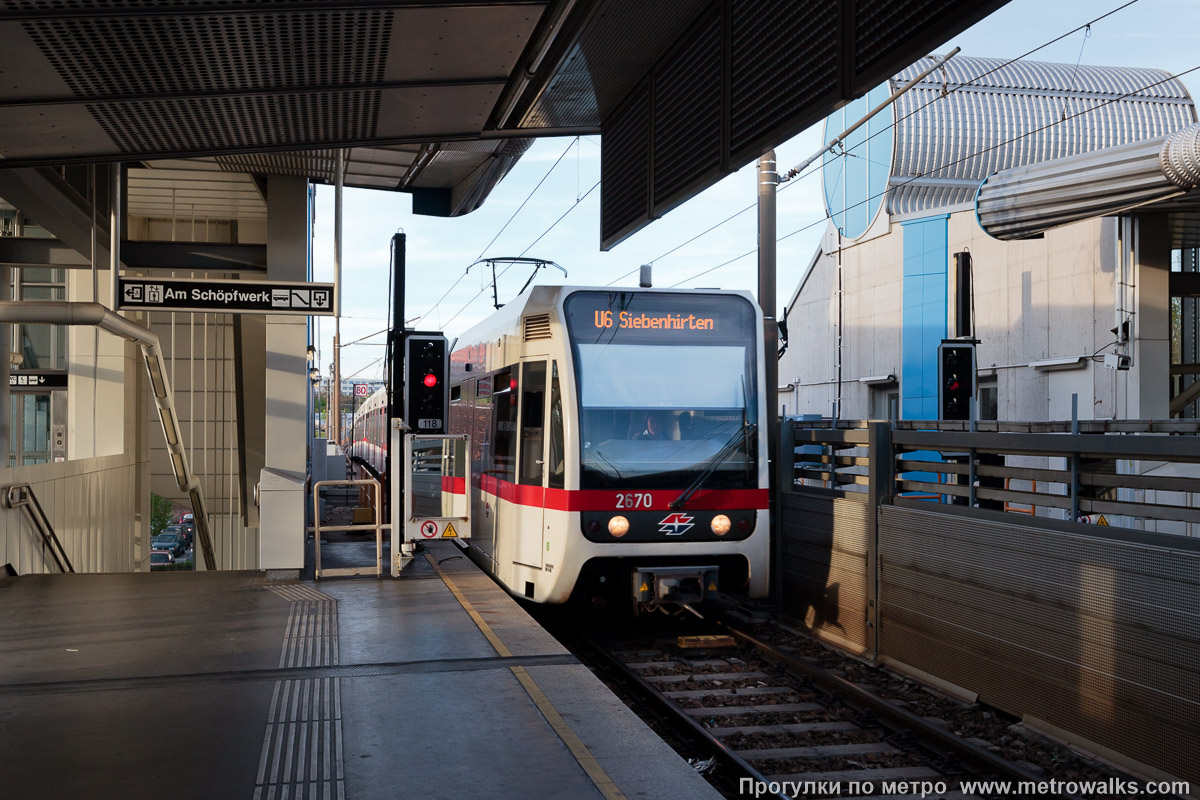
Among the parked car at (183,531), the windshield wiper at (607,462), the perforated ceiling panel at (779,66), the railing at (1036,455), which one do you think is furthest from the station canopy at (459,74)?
the parked car at (183,531)

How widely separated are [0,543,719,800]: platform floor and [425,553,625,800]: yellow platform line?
0.01 meters

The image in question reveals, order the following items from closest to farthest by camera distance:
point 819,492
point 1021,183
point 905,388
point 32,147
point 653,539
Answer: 1. point 32,147
2. point 653,539
3. point 819,492
4. point 1021,183
5. point 905,388

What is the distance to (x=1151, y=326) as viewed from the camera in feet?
63.9

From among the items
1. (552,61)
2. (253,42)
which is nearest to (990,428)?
(552,61)

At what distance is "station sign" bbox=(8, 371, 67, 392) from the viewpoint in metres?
17.1

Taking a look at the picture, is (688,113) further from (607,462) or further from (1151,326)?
(1151,326)

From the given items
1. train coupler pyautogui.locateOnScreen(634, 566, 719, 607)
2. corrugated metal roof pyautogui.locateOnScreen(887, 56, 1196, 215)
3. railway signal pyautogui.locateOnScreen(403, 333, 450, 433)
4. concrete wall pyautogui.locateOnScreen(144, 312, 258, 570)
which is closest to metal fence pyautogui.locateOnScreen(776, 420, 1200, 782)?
train coupler pyautogui.locateOnScreen(634, 566, 719, 607)

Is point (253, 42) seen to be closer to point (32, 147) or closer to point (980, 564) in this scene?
point (32, 147)

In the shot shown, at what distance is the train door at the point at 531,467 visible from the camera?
9.80 metres

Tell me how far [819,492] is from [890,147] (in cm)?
2113

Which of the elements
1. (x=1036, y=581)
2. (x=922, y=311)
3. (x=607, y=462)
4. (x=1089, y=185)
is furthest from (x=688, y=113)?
(x=922, y=311)

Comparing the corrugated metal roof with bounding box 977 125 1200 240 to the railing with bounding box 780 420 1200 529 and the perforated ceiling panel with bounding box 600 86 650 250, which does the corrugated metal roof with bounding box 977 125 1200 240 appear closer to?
the railing with bounding box 780 420 1200 529

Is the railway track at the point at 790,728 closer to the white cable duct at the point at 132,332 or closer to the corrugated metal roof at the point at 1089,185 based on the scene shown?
the white cable duct at the point at 132,332

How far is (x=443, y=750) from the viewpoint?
5340 millimetres
